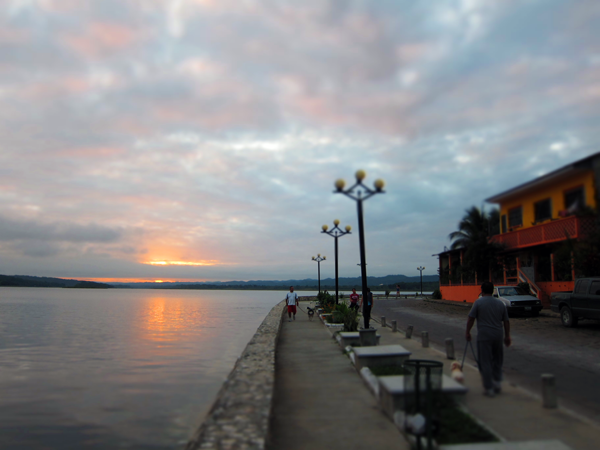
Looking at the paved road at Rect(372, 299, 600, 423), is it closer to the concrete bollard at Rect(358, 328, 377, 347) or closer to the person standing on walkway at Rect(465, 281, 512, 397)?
the person standing on walkway at Rect(465, 281, 512, 397)

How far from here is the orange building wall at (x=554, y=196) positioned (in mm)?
2988

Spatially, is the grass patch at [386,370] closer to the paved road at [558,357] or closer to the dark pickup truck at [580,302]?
the paved road at [558,357]

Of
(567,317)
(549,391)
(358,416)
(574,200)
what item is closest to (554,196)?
(574,200)

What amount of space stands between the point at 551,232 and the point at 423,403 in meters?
2.76

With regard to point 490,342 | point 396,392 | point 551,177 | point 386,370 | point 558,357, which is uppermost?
point 551,177

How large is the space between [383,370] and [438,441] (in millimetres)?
3462

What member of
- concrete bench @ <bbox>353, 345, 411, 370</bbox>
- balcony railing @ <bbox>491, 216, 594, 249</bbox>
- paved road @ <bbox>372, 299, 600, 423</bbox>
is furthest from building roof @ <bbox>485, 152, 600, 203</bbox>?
concrete bench @ <bbox>353, 345, 411, 370</bbox>

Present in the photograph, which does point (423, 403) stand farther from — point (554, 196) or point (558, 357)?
point (558, 357)

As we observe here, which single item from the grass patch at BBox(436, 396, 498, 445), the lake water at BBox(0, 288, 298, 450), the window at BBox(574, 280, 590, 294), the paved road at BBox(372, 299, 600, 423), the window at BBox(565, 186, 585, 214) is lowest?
the lake water at BBox(0, 288, 298, 450)

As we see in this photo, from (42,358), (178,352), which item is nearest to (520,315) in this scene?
(178,352)

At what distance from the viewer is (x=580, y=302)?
16.8m

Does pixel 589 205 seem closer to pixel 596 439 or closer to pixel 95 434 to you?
pixel 596 439

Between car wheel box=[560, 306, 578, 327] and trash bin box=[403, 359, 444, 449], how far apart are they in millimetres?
13553

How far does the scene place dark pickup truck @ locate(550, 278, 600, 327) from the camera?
16.1 meters
